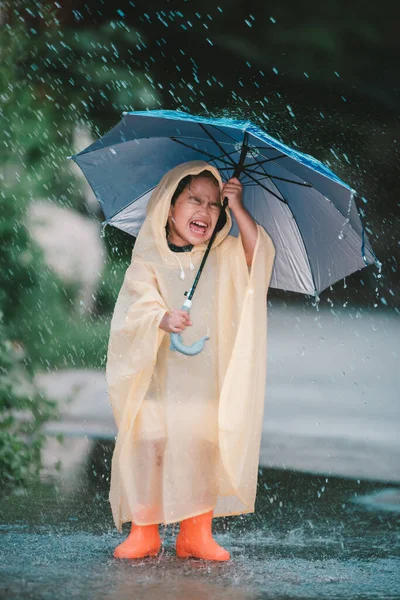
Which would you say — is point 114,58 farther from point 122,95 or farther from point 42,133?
point 42,133

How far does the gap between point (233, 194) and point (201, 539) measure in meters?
1.38

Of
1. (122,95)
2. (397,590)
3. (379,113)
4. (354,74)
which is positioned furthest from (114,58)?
(397,590)

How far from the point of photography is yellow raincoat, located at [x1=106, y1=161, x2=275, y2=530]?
4188 millimetres

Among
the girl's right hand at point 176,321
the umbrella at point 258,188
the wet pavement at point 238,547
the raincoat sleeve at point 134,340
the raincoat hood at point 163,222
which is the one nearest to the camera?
the wet pavement at point 238,547

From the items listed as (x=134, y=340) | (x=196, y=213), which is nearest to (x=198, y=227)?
(x=196, y=213)

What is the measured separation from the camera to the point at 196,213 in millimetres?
4410

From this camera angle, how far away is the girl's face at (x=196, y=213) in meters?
4.41

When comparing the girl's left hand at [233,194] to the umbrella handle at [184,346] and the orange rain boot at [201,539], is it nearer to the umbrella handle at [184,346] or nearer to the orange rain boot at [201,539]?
the umbrella handle at [184,346]

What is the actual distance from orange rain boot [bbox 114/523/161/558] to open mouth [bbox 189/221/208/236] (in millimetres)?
1204

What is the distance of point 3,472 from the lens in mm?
5957

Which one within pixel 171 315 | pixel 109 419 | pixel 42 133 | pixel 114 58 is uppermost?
pixel 114 58

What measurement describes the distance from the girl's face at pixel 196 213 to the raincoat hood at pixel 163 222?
1.5 inches

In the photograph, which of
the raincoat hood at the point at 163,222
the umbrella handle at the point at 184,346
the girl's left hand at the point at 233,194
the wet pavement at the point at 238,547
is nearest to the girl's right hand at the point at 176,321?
the umbrella handle at the point at 184,346

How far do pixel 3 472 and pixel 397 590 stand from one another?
271 cm
